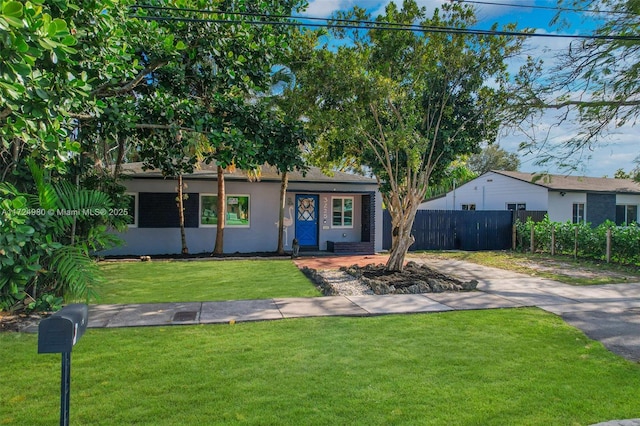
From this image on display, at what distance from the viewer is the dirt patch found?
8.76m

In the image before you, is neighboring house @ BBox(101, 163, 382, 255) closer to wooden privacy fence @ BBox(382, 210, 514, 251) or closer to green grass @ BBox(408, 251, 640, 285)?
wooden privacy fence @ BBox(382, 210, 514, 251)

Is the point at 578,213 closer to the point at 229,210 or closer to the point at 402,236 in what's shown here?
the point at 402,236

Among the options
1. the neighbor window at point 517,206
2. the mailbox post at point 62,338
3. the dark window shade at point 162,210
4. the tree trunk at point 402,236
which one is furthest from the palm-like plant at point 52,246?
the neighbor window at point 517,206

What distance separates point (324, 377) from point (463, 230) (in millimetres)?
16193

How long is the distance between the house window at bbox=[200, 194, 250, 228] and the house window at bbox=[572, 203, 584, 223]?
58.6ft

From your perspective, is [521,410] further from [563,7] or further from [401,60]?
[563,7]

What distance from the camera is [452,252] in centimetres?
1745

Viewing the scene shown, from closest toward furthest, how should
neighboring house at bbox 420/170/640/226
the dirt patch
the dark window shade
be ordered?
the dirt patch < the dark window shade < neighboring house at bbox 420/170/640/226

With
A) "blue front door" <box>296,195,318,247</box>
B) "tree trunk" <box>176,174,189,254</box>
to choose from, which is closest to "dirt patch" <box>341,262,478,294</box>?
"blue front door" <box>296,195,318,247</box>

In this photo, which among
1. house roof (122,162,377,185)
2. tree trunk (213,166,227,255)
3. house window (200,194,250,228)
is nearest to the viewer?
tree trunk (213,166,227,255)

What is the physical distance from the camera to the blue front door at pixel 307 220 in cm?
1673

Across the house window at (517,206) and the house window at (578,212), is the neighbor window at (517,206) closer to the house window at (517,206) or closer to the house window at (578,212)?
the house window at (517,206)

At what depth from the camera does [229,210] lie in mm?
15758

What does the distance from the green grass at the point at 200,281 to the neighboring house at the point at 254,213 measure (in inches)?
91.8
